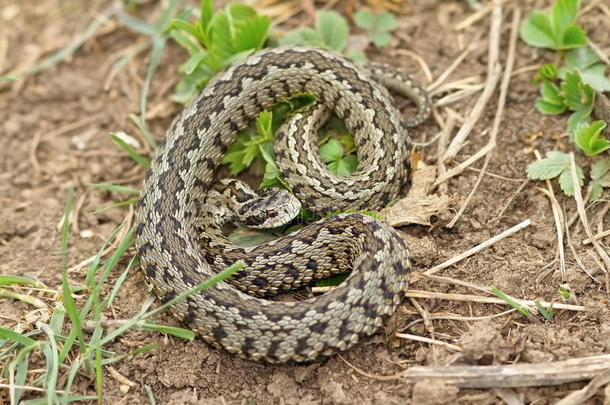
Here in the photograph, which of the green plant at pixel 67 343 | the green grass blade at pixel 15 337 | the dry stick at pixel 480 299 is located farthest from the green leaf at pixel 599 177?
the green grass blade at pixel 15 337

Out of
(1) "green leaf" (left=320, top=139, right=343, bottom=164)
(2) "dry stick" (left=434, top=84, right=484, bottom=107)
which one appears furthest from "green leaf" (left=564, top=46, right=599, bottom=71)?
(1) "green leaf" (left=320, top=139, right=343, bottom=164)

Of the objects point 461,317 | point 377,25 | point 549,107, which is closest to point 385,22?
point 377,25

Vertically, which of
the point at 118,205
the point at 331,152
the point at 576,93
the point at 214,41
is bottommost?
the point at 118,205

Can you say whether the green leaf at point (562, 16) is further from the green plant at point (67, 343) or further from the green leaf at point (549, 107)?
the green plant at point (67, 343)

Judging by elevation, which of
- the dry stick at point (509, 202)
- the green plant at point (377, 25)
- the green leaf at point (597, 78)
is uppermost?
the green plant at point (377, 25)

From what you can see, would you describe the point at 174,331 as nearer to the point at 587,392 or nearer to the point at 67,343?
the point at 67,343

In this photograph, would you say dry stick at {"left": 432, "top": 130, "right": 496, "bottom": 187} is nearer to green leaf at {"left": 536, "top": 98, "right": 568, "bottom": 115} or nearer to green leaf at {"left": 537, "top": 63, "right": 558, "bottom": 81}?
green leaf at {"left": 536, "top": 98, "right": 568, "bottom": 115}

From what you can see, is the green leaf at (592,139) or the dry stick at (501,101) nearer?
the green leaf at (592,139)
